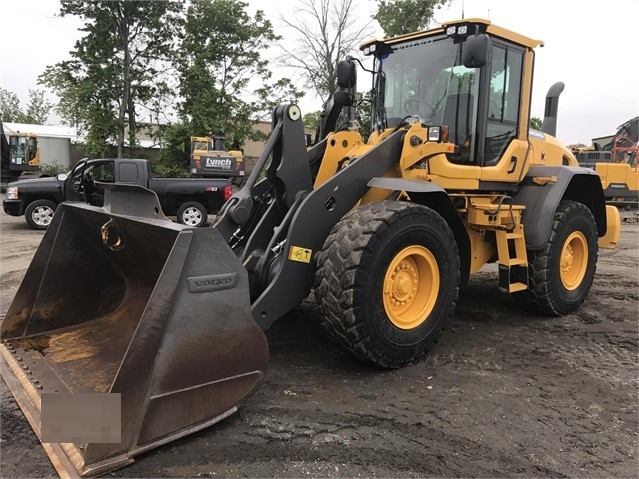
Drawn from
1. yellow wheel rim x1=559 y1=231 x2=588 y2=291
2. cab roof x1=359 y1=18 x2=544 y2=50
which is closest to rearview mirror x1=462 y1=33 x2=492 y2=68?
cab roof x1=359 y1=18 x2=544 y2=50

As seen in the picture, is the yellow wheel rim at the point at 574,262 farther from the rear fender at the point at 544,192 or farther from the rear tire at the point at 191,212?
the rear tire at the point at 191,212

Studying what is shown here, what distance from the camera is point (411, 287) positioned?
3801mm

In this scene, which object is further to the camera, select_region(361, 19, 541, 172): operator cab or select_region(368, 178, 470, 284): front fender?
select_region(361, 19, 541, 172): operator cab

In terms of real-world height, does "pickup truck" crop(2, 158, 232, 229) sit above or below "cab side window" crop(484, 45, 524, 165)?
below

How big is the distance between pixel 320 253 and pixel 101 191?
955 cm

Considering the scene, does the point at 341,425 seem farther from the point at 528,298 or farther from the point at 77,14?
the point at 77,14

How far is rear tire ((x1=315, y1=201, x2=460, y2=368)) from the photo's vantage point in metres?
3.31

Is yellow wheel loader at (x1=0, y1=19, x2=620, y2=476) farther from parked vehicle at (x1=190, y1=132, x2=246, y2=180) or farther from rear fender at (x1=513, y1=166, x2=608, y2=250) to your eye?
parked vehicle at (x1=190, y1=132, x2=246, y2=180)

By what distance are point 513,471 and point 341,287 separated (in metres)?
1.40

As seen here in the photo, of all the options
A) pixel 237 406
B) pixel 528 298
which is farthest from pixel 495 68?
pixel 237 406

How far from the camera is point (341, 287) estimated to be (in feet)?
10.8

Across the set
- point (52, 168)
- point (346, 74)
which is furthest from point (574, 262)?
point (52, 168)

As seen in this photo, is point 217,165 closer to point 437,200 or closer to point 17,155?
point 17,155

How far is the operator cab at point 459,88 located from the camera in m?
4.62
